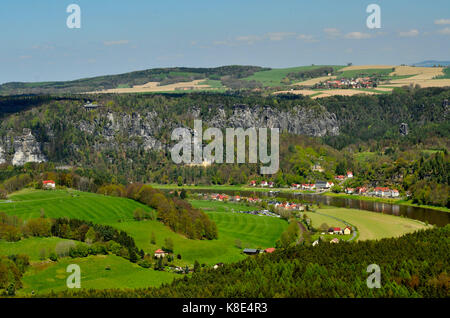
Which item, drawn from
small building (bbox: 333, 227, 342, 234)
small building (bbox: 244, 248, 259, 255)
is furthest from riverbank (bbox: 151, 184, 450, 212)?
small building (bbox: 244, 248, 259, 255)

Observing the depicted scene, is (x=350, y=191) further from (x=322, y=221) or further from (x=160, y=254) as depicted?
(x=160, y=254)

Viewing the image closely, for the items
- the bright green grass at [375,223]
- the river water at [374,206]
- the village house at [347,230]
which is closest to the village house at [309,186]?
the river water at [374,206]

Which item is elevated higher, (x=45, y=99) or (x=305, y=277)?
(x=45, y=99)

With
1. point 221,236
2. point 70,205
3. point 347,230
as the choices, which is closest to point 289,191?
point 347,230

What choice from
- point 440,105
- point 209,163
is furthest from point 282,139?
point 440,105

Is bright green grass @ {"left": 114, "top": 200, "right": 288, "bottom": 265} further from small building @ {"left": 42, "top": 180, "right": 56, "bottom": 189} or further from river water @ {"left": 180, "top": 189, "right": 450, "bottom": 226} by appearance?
small building @ {"left": 42, "top": 180, "right": 56, "bottom": 189}

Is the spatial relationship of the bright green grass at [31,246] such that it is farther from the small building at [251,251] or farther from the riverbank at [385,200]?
the riverbank at [385,200]

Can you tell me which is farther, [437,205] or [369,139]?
[369,139]

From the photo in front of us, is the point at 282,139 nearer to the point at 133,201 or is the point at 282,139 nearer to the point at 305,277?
the point at 133,201
